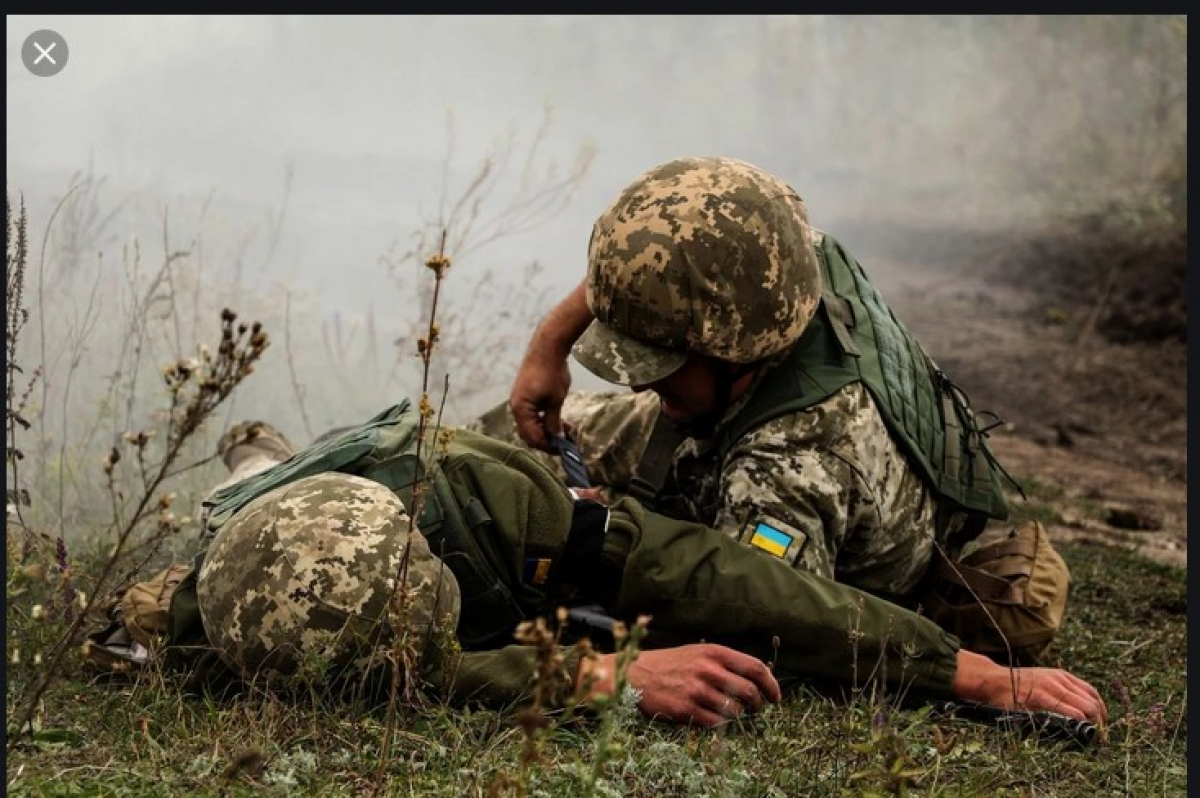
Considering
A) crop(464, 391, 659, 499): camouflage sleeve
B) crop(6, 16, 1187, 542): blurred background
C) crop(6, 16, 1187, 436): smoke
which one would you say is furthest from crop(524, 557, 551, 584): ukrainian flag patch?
crop(6, 16, 1187, 436): smoke

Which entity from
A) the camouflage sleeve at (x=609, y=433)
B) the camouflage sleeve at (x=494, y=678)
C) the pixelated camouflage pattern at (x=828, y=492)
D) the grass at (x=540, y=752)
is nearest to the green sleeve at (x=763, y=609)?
the grass at (x=540, y=752)

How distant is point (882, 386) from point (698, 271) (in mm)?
724

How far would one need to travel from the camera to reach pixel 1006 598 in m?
4.09

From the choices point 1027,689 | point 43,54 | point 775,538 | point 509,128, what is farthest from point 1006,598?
point 509,128

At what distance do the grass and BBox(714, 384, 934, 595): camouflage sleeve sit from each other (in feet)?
1.58

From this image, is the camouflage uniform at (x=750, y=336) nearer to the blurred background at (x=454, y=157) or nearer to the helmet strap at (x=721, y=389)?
the helmet strap at (x=721, y=389)

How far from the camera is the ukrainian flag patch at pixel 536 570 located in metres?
3.50

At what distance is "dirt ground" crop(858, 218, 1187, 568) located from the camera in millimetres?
7125

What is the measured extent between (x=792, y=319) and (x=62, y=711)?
219 centimetres

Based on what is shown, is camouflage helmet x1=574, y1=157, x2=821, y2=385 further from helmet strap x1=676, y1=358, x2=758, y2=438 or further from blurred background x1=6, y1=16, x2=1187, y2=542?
blurred background x1=6, y1=16, x2=1187, y2=542

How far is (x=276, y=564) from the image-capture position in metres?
3.03

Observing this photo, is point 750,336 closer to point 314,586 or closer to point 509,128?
point 314,586

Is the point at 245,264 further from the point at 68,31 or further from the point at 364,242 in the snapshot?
the point at 68,31

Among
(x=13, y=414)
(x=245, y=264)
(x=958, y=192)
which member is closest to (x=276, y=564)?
(x=13, y=414)
